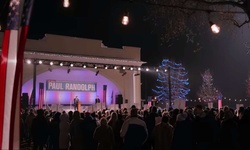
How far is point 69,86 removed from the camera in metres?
29.9

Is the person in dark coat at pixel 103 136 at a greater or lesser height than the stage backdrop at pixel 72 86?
lesser

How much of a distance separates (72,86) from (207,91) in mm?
35255

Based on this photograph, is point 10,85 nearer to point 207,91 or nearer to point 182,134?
point 182,134

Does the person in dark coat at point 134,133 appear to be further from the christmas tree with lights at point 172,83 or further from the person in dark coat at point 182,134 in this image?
the christmas tree with lights at point 172,83

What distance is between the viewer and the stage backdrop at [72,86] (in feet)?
94.3

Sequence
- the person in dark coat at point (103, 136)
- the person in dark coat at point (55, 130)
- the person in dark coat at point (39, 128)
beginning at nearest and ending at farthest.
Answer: the person in dark coat at point (103, 136) → the person in dark coat at point (55, 130) → the person in dark coat at point (39, 128)

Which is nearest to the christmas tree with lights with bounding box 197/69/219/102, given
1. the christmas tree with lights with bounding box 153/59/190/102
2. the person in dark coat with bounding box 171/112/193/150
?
the christmas tree with lights with bounding box 153/59/190/102

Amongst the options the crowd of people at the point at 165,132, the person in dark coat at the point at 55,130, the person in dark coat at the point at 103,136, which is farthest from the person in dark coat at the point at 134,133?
the person in dark coat at the point at 55,130

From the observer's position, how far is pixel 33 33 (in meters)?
34.1

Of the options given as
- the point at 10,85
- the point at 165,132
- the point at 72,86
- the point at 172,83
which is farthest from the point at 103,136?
the point at 172,83

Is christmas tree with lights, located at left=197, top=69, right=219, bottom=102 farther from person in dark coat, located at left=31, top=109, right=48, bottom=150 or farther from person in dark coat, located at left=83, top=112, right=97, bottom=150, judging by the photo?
person in dark coat, located at left=83, top=112, right=97, bottom=150

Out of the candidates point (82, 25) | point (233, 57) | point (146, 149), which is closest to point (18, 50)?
point (146, 149)

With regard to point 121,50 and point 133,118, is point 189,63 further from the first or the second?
point 133,118

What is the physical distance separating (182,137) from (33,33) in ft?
92.5
